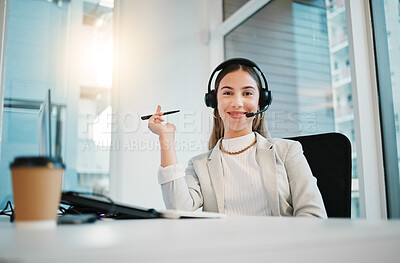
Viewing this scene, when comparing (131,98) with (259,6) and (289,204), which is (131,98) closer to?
(259,6)

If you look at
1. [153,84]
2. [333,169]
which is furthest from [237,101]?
[153,84]

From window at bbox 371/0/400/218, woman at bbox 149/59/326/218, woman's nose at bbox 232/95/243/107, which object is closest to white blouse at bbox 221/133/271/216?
woman at bbox 149/59/326/218

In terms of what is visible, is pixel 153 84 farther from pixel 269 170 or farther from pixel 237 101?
pixel 269 170

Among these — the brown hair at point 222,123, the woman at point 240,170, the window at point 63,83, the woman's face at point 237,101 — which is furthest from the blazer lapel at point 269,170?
the window at point 63,83

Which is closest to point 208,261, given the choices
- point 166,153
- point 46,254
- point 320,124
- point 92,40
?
point 46,254

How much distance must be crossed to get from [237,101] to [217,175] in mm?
305

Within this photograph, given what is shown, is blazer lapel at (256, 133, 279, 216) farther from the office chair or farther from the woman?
the office chair

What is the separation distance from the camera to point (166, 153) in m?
1.21

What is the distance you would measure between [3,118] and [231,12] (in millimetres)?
1852

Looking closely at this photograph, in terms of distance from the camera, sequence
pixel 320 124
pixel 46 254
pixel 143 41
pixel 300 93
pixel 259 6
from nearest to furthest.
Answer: pixel 46 254
pixel 320 124
pixel 300 93
pixel 259 6
pixel 143 41

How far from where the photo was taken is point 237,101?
4.74 ft

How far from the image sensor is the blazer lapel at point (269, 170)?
1215 millimetres

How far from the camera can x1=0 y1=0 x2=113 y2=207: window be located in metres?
2.51

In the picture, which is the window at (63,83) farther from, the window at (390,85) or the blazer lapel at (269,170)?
the window at (390,85)
